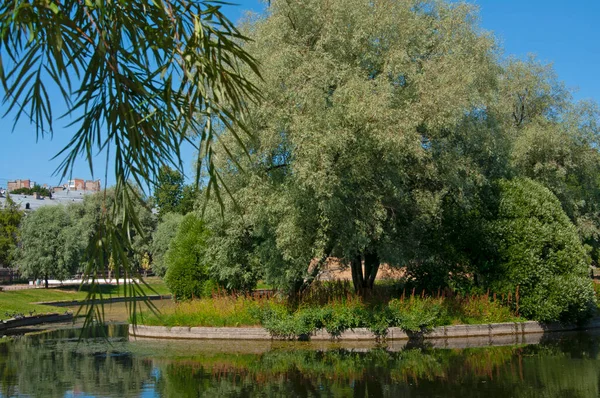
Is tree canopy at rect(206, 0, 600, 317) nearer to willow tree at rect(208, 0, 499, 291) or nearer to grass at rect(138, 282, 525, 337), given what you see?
willow tree at rect(208, 0, 499, 291)

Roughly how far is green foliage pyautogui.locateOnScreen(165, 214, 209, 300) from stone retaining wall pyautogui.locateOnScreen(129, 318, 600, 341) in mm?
5134

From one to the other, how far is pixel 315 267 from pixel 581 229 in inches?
831

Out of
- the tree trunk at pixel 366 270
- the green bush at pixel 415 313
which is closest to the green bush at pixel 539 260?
the green bush at pixel 415 313

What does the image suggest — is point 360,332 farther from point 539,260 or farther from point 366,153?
point 539,260

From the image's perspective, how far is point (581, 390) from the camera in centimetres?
1138

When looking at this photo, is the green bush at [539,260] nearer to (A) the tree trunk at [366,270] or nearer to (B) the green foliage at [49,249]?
(A) the tree trunk at [366,270]

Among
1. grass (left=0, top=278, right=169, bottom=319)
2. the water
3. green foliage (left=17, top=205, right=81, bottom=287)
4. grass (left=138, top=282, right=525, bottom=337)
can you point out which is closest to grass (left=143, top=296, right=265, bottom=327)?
grass (left=138, top=282, right=525, bottom=337)

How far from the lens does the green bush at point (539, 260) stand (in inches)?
829

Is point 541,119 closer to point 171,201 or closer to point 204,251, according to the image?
point 204,251

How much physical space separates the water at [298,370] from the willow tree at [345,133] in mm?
3746

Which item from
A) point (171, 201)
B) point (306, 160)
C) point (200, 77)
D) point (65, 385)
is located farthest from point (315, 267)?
point (171, 201)

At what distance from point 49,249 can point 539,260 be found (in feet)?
153

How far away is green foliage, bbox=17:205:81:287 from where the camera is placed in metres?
55.4

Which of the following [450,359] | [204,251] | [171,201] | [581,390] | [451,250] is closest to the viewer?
[581,390]
